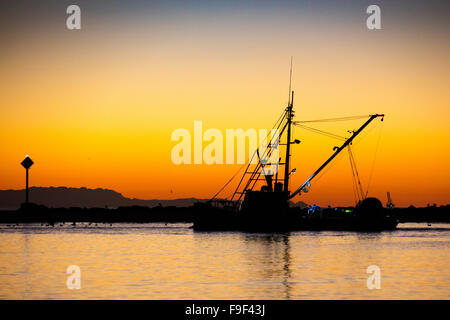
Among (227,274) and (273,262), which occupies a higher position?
(227,274)

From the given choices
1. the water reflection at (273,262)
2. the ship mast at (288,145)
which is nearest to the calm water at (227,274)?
the water reflection at (273,262)

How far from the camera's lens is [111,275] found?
150 ft

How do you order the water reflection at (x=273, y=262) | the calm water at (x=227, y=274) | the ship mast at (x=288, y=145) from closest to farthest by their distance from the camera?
the calm water at (x=227, y=274) → the water reflection at (x=273, y=262) → the ship mast at (x=288, y=145)

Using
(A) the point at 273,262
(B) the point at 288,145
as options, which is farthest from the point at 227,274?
(B) the point at 288,145

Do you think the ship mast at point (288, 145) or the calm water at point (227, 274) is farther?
the ship mast at point (288, 145)

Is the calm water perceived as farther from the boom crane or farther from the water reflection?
the boom crane

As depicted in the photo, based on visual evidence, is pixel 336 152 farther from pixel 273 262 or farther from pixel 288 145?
pixel 273 262

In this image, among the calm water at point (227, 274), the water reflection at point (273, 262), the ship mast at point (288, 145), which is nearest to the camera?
the calm water at point (227, 274)

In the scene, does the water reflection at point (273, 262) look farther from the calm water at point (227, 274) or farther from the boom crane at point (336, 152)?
the boom crane at point (336, 152)

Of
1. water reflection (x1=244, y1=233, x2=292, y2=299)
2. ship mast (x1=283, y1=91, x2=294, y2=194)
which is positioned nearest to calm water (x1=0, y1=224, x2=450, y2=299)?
water reflection (x1=244, y1=233, x2=292, y2=299)
